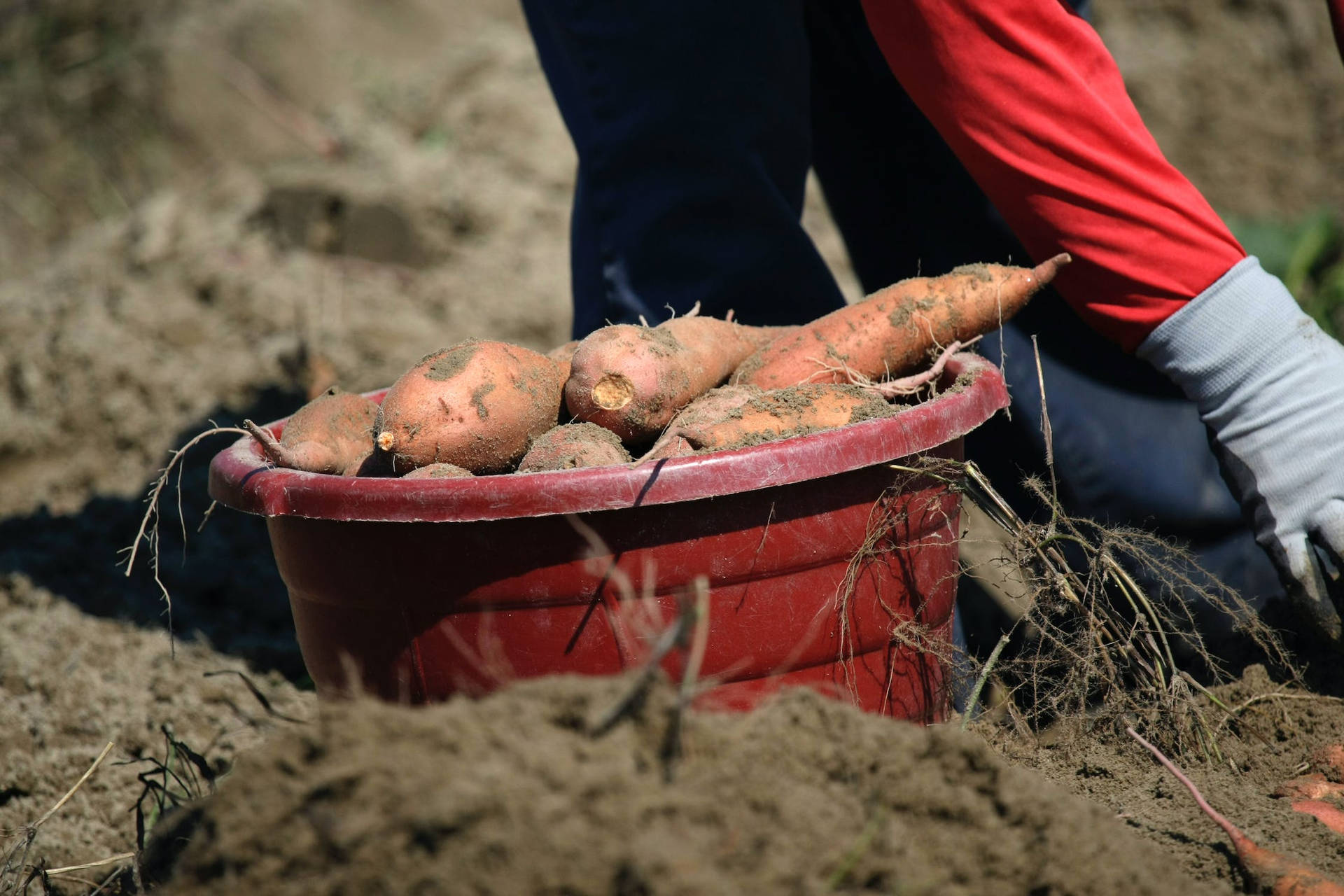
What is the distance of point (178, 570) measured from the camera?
2562 mm

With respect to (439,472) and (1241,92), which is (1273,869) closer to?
(439,472)

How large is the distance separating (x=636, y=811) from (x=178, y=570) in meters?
2.08

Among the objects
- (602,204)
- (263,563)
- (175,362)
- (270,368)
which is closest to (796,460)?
(602,204)

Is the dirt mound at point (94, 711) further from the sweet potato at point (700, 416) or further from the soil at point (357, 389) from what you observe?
the sweet potato at point (700, 416)

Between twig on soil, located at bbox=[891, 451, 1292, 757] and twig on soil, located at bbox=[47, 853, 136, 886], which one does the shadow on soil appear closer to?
twig on soil, located at bbox=[47, 853, 136, 886]

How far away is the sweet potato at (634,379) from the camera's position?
158 cm

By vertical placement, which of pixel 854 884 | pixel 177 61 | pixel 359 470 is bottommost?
pixel 854 884

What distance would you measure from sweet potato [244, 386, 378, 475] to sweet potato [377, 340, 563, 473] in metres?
0.12

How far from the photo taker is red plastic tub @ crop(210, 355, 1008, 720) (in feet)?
4.30

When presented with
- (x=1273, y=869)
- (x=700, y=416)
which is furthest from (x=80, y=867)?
(x=1273, y=869)

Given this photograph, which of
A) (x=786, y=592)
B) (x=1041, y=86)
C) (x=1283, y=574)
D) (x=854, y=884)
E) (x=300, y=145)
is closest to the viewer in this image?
(x=854, y=884)

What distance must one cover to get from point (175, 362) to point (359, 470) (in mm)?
2270

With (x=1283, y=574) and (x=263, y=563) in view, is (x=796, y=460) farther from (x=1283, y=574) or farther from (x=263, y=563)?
(x=263, y=563)

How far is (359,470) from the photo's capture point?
1.68m
